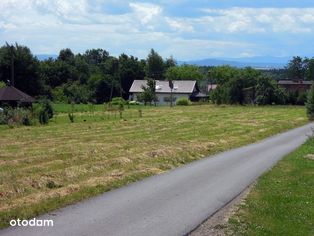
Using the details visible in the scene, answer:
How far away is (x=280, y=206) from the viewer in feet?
40.1

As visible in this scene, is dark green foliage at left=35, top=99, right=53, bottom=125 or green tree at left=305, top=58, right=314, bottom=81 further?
green tree at left=305, top=58, right=314, bottom=81

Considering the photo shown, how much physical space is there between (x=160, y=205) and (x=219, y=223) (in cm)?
172

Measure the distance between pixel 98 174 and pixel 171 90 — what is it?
307ft

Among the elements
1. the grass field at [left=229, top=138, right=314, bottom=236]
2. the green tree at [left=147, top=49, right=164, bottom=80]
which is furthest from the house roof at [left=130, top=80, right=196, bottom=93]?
the grass field at [left=229, top=138, right=314, bottom=236]

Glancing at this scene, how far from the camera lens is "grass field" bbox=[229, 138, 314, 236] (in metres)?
10.1

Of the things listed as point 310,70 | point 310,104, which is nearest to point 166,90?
point 310,70

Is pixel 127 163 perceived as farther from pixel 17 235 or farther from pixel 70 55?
pixel 70 55

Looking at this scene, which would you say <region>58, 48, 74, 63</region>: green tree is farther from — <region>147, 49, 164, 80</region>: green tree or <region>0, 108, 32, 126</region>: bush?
A: <region>0, 108, 32, 126</region>: bush

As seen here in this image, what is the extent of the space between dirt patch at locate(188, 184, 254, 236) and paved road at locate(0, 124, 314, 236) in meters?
0.16

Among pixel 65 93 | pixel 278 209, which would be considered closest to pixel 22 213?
pixel 278 209

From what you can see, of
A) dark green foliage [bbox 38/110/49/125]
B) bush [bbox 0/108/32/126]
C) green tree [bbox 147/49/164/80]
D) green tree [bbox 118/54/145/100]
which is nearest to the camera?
bush [bbox 0/108/32/126]

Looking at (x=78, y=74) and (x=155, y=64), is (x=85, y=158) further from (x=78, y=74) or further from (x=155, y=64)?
(x=155, y=64)

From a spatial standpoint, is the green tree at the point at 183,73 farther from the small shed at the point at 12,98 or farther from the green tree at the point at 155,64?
the small shed at the point at 12,98

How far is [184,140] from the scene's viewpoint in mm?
28516
